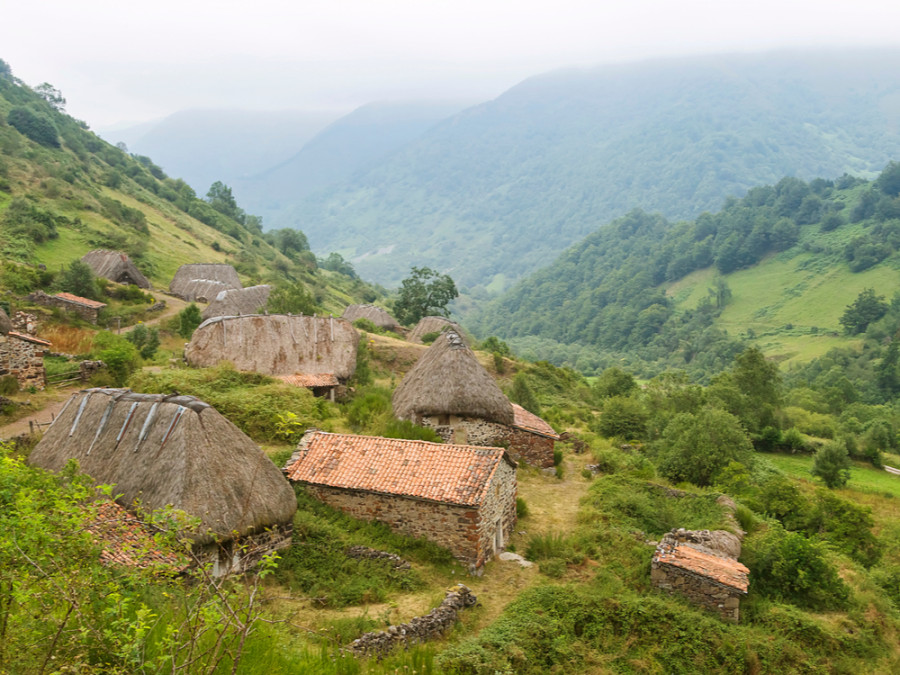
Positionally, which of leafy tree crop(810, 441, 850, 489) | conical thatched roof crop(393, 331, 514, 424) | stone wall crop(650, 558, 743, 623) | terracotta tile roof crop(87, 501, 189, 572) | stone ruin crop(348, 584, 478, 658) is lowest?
leafy tree crop(810, 441, 850, 489)

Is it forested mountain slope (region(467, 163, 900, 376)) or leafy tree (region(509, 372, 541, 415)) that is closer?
leafy tree (region(509, 372, 541, 415))

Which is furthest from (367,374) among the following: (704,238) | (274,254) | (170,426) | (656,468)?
(704,238)

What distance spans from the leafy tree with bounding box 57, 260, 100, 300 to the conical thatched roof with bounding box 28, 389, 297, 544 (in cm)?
2097

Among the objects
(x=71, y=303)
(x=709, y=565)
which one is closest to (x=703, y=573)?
(x=709, y=565)

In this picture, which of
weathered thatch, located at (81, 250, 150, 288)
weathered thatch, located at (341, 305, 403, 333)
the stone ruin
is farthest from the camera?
weathered thatch, located at (341, 305, 403, 333)

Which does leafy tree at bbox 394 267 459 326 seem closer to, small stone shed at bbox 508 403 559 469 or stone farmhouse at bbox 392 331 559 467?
stone farmhouse at bbox 392 331 559 467

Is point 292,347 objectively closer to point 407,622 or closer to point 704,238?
point 407,622

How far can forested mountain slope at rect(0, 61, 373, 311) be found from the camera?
3847 centimetres

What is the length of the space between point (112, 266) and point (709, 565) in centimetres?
3644

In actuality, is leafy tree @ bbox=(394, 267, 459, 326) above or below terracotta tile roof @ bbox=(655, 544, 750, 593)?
above

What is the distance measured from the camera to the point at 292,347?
77.5 feet

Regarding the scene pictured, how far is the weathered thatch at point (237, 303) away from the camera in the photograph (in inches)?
1331

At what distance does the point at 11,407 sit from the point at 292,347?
9212mm

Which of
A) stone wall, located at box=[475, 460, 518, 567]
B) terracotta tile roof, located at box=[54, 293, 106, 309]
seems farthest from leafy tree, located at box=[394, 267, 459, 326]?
stone wall, located at box=[475, 460, 518, 567]
